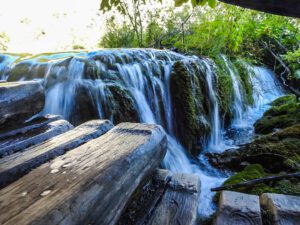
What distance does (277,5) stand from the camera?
2.36ft

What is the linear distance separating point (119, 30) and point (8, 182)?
9488 mm

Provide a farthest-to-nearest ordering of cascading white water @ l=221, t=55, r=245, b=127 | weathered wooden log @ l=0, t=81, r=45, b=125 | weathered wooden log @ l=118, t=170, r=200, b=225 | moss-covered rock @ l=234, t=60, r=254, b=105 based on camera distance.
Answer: moss-covered rock @ l=234, t=60, r=254, b=105, cascading white water @ l=221, t=55, r=245, b=127, weathered wooden log @ l=0, t=81, r=45, b=125, weathered wooden log @ l=118, t=170, r=200, b=225

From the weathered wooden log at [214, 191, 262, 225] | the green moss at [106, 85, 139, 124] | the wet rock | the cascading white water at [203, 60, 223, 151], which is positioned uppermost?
the wet rock

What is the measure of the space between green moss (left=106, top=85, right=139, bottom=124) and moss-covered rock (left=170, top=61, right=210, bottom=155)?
1255 mm

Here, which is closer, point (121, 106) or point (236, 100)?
point (121, 106)

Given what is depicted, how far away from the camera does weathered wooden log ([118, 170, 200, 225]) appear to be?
1.07m

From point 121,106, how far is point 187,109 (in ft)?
5.46

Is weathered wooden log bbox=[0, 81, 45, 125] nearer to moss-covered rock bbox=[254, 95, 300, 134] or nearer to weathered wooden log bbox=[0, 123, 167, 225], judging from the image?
weathered wooden log bbox=[0, 123, 167, 225]

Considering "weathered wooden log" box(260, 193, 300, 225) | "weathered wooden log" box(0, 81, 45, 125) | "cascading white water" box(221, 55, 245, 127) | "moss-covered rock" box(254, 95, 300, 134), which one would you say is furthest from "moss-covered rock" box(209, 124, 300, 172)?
"weathered wooden log" box(0, 81, 45, 125)

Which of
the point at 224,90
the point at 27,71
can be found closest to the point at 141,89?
the point at 27,71

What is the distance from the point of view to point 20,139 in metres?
1.38

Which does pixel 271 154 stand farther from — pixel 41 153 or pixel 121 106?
pixel 41 153

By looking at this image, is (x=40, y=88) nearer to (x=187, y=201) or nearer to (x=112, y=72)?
(x=187, y=201)

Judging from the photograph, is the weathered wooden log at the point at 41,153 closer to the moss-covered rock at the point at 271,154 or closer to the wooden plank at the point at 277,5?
the wooden plank at the point at 277,5
